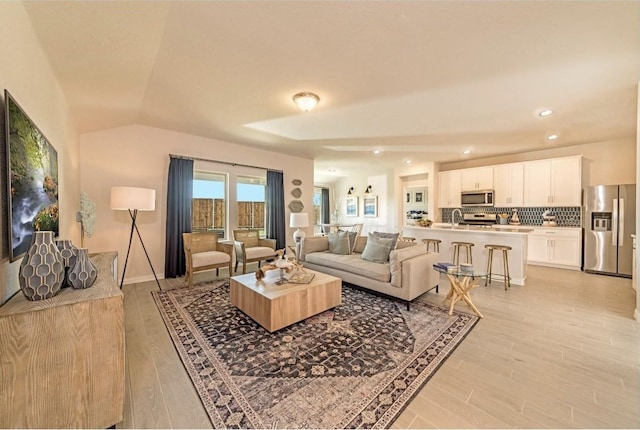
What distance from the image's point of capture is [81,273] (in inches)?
59.9

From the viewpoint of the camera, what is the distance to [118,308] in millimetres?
1416

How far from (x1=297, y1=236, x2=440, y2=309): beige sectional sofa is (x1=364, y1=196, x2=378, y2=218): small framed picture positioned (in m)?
4.57

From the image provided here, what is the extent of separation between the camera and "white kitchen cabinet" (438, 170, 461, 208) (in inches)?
265

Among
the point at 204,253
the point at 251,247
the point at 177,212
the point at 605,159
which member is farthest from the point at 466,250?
the point at 177,212

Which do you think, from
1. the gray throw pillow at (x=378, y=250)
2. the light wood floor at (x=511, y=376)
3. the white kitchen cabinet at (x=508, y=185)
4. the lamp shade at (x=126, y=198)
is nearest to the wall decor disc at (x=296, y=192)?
the gray throw pillow at (x=378, y=250)

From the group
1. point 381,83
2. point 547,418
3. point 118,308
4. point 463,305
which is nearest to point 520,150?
point 463,305

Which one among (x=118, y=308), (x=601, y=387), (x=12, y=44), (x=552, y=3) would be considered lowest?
(x=601, y=387)

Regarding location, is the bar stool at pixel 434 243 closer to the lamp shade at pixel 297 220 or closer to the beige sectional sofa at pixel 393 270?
the beige sectional sofa at pixel 393 270

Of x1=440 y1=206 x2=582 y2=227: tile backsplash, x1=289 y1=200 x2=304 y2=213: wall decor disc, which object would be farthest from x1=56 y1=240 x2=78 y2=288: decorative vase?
x1=440 y1=206 x2=582 y2=227: tile backsplash

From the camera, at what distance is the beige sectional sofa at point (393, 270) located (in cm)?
308

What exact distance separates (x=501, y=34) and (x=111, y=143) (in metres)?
5.12

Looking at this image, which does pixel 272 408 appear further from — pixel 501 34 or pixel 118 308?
pixel 501 34

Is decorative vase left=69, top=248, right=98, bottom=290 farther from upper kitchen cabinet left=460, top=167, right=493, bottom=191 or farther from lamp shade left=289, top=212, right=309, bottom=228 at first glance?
upper kitchen cabinet left=460, top=167, right=493, bottom=191

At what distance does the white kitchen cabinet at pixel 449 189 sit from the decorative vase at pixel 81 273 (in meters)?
7.32
